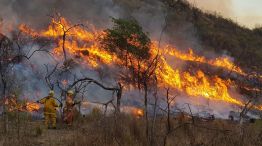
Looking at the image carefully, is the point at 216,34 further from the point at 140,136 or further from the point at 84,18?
the point at 140,136

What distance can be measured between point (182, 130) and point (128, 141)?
8.45 feet

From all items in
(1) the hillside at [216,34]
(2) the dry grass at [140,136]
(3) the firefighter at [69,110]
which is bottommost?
(2) the dry grass at [140,136]

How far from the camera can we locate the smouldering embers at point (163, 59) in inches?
1275

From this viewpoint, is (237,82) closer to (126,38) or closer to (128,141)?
(126,38)

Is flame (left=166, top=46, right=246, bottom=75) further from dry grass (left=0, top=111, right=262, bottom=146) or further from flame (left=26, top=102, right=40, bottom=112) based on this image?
dry grass (left=0, top=111, right=262, bottom=146)

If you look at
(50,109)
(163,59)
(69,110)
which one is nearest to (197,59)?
(163,59)

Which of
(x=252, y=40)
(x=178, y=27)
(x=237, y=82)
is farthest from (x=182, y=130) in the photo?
(x=252, y=40)

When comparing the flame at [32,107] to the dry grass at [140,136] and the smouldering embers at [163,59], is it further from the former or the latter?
the dry grass at [140,136]

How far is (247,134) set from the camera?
8648 millimetres

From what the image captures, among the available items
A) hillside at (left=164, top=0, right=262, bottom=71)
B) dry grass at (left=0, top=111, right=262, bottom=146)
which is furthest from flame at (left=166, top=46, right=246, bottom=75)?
dry grass at (left=0, top=111, right=262, bottom=146)

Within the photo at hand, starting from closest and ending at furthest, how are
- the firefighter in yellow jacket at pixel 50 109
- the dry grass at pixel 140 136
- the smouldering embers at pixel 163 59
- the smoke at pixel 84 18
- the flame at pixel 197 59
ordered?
the dry grass at pixel 140 136 < the firefighter in yellow jacket at pixel 50 109 < the smoke at pixel 84 18 < the smouldering embers at pixel 163 59 < the flame at pixel 197 59

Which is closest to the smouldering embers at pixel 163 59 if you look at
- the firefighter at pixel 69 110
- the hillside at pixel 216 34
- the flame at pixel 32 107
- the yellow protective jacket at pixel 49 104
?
the hillside at pixel 216 34

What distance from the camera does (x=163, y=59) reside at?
3497 cm

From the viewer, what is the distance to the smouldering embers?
32375mm
